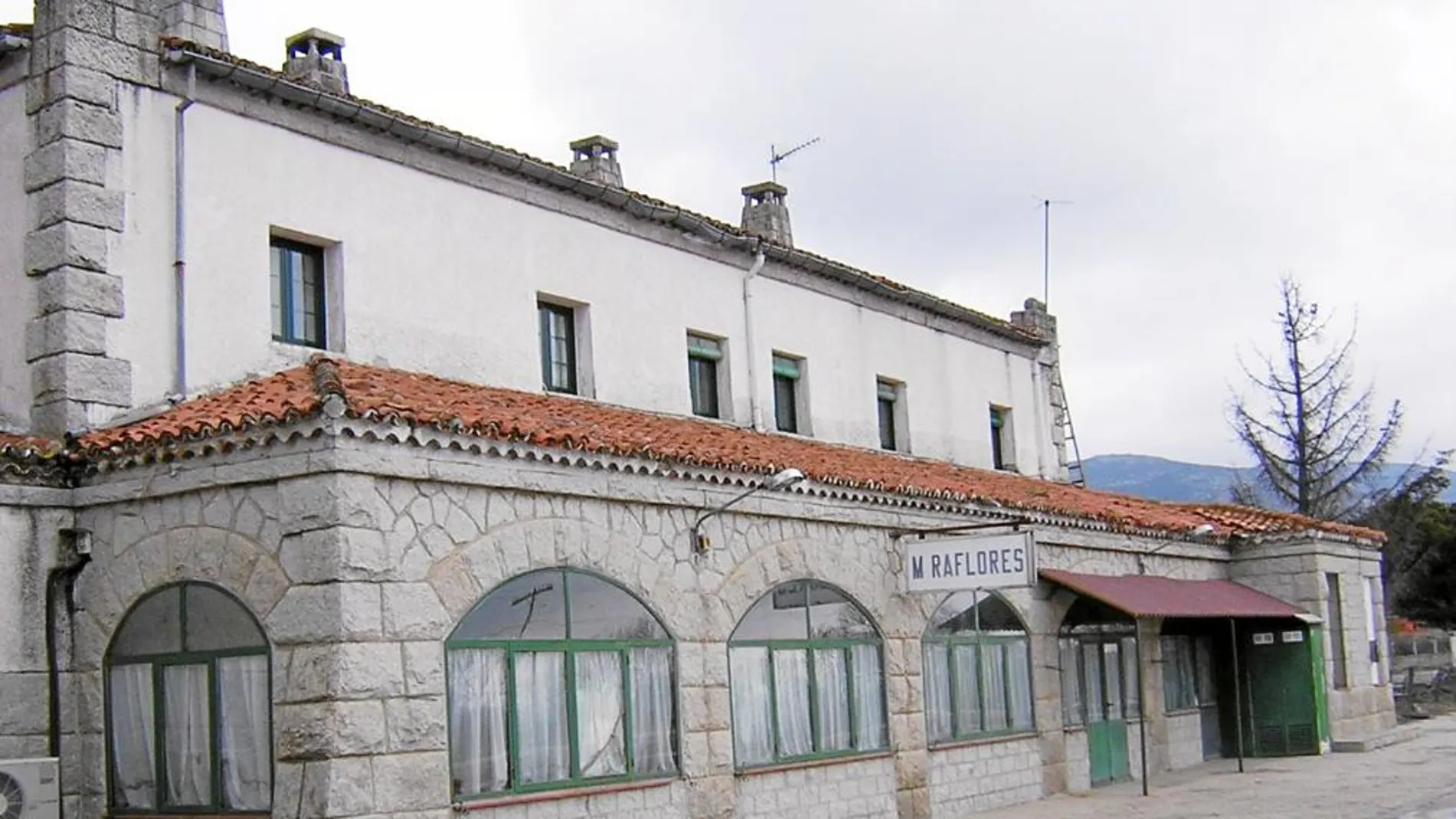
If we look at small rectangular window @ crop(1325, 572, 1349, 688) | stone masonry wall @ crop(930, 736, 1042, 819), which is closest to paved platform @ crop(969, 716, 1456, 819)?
stone masonry wall @ crop(930, 736, 1042, 819)

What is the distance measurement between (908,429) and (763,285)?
3645 mm

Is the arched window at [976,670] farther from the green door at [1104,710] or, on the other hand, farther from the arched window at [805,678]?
the green door at [1104,710]

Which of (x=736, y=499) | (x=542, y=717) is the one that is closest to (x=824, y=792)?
(x=736, y=499)

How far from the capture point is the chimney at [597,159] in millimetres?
18266

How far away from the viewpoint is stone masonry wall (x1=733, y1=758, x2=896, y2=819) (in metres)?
13.7

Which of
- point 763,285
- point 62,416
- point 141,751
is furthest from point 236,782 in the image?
point 763,285

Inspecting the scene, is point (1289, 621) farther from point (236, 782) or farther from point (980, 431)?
point (236, 782)

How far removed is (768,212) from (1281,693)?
398 inches

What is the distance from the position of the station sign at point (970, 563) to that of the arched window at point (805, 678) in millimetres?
758

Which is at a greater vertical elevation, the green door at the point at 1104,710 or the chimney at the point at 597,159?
the chimney at the point at 597,159

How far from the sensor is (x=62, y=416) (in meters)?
11.9

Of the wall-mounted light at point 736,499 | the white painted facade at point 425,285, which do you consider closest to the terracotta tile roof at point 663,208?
the white painted facade at point 425,285

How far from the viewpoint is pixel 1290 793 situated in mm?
17969

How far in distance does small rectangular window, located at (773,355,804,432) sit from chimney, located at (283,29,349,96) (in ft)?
21.8
